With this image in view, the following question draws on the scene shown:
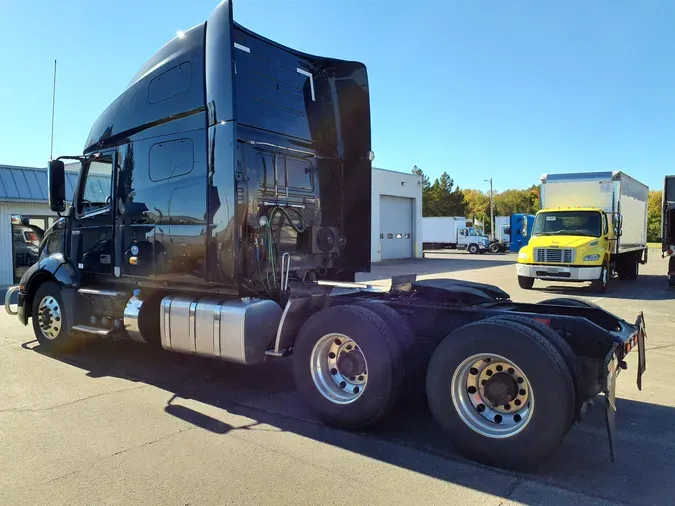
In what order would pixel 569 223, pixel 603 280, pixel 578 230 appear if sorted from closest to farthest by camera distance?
pixel 603 280 < pixel 578 230 < pixel 569 223

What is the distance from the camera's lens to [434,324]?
14.7 feet

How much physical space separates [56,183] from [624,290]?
15469 millimetres

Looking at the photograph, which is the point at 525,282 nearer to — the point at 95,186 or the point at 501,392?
the point at 95,186

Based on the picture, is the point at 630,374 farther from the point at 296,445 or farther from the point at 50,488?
the point at 50,488

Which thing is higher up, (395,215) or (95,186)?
(395,215)

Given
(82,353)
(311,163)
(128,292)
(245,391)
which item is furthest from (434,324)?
(82,353)

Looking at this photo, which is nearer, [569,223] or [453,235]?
[569,223]

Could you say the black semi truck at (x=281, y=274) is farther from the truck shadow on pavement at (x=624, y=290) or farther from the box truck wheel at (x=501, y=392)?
the truck shadow on pavement at (x=624, y=290)

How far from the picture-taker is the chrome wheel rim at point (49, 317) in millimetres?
7206

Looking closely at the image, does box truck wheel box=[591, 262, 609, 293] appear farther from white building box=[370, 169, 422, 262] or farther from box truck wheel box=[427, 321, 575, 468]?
white building box=[370, 169, 422, 262]

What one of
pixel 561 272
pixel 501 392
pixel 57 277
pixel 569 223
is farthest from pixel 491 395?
pixel 569 223

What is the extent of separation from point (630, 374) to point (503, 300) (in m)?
2.43

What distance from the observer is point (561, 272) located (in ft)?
48.0

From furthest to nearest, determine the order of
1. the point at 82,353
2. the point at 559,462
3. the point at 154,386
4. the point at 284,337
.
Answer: the point at 82,353, the point at 154,386, the point at 284,337, the point at 559,462
